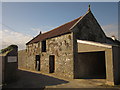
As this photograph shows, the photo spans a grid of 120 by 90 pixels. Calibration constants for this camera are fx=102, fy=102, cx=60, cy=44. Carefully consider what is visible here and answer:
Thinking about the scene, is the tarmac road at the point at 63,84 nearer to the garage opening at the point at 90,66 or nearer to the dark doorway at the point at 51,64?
the garage opening at the point at 90,66

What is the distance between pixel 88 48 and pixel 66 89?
4113 mm

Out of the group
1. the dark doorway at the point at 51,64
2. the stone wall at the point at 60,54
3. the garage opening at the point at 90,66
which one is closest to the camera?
the garage opening at the point at 90,66

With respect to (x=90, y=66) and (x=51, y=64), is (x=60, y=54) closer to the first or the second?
(x=51, y=64)

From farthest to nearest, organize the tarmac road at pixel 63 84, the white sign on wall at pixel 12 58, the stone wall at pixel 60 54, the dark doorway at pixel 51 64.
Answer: the dark doorway at pixel 51 64 < the stone wall at pixel 60 54 < the white sign on wall at pixel 12 58 < the tarmac road at pixel 63 84

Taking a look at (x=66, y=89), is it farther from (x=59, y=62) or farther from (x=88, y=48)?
(x=59, y=62)

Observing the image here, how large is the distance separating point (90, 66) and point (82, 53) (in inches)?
74.2

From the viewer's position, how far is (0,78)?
26.8ft

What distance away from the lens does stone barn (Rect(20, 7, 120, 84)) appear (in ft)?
25.5

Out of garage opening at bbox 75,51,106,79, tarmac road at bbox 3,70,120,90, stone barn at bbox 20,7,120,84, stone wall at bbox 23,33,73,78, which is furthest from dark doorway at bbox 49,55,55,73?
tarmac road at bbox 3,70,120,90

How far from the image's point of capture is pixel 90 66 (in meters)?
11.3

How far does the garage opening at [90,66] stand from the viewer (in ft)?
33.6

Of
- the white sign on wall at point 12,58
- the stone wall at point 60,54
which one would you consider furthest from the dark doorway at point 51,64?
the white sign on wall at point 12,58

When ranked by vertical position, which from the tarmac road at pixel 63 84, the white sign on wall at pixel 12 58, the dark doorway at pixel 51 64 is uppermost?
the white sign on wall at pixel 12 58

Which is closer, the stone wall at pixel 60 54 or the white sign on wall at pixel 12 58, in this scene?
the white sign on wall at pixel 12 58
